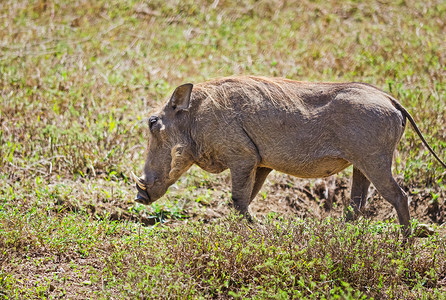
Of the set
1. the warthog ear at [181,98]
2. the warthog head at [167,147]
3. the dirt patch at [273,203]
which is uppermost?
the warthog ear at [181,98]

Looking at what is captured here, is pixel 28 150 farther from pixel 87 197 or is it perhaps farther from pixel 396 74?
pixel 396 74

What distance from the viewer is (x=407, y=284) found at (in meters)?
3.89

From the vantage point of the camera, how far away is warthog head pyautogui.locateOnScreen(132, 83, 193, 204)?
4.71 m

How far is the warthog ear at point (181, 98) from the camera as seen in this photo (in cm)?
462

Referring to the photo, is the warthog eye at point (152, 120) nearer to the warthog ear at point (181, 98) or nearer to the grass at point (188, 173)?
the warthog ear at point (181, 98)

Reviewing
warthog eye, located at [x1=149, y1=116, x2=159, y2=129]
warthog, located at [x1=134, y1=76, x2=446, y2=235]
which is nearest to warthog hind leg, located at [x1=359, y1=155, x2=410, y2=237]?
warthog, located at [x1=134, y1=76, x2=446, y2=235]

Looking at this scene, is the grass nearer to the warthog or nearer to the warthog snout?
the warthog snout

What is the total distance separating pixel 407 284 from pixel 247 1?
298 inches

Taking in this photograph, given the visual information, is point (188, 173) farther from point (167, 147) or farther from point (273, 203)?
point (167, 147)

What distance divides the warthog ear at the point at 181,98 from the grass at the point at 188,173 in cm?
74

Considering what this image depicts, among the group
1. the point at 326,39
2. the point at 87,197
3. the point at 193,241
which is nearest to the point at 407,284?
the point at 193,241

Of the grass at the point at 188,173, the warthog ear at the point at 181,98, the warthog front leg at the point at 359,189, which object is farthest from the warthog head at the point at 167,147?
the warthog front leg at the point at 359,189

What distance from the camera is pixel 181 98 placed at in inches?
184

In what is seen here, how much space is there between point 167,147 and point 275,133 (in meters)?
0.97
